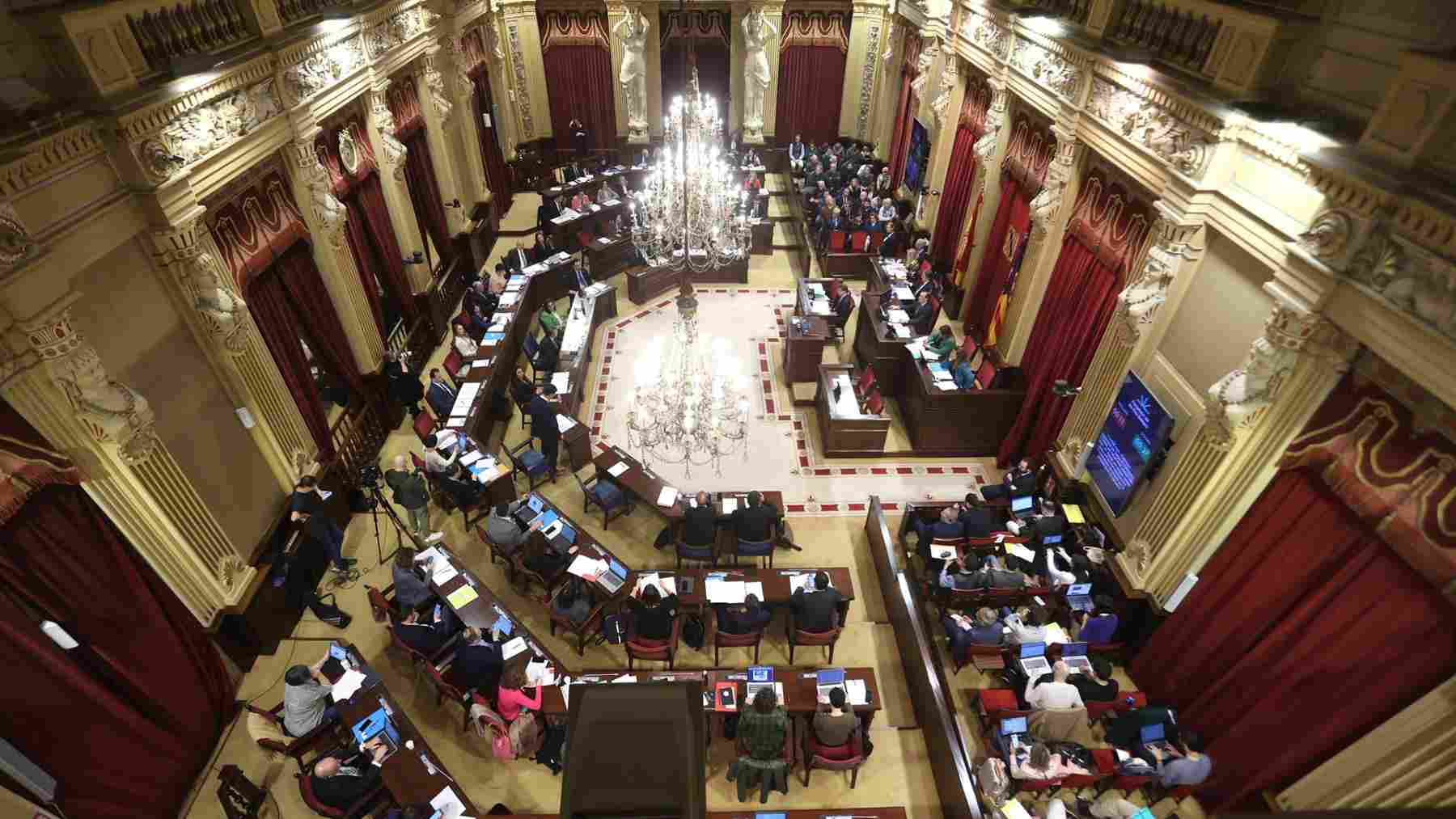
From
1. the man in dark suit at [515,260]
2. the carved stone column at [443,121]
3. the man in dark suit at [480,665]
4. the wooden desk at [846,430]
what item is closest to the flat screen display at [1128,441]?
the wooden desk at [846,430]

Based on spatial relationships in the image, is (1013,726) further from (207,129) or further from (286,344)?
(207,129)

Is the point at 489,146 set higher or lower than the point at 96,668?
higher

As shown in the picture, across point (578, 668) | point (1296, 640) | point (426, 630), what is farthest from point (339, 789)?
point (1296, 640)

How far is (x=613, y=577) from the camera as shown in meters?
7.27

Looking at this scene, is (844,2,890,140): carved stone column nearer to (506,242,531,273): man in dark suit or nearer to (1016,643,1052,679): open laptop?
(506,242,531,273): man in dark suit

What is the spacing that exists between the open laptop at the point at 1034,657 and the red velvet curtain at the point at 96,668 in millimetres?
7575

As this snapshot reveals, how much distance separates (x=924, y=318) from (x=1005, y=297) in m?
1.27

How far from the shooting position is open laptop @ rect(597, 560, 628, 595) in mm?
7145

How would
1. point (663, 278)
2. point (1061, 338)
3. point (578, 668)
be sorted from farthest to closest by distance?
point (663, 278) < point (1061, 338) < point (578, 668)

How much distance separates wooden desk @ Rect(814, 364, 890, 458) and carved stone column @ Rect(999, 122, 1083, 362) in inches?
89.9

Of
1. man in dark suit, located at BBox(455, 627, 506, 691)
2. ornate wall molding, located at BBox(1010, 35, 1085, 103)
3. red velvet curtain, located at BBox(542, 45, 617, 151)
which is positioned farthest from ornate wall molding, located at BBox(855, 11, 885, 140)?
man in dark suit, located at BBox(455, 627, 506, 691)

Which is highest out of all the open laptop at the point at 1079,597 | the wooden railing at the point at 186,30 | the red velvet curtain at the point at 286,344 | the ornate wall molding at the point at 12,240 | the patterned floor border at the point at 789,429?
the wooden railing at the point at 186,30

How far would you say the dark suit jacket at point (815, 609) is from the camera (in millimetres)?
6746

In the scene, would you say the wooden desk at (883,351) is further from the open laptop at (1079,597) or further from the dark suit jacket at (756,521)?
the open laptop at (1079,597)
